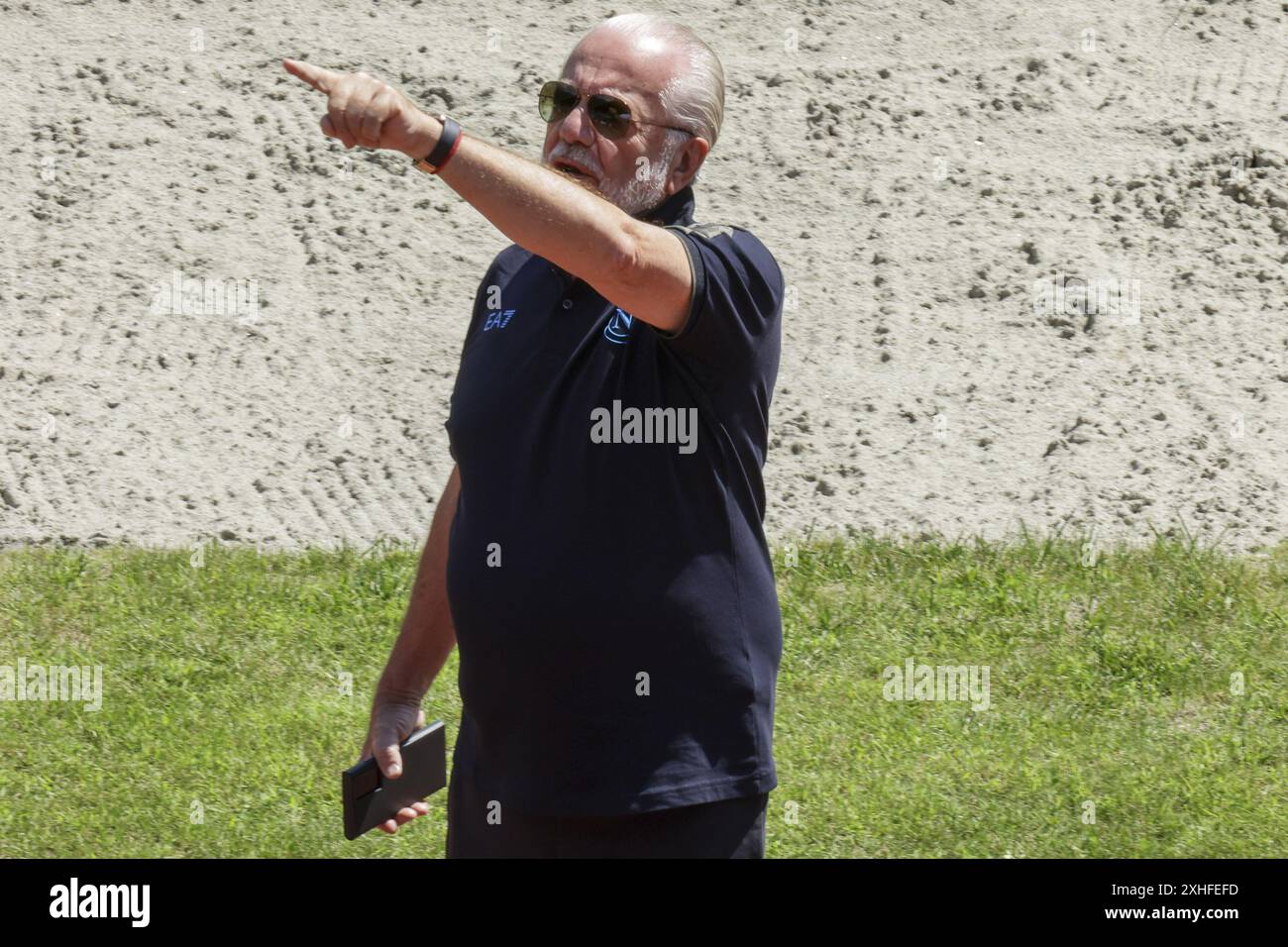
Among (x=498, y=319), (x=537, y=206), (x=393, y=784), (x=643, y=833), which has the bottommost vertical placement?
(x=393, y=784)

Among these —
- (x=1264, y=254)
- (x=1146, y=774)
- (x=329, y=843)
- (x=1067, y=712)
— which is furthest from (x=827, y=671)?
(x=1264, y=254)

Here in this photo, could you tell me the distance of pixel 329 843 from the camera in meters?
4.92

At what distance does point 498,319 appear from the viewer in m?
2.73

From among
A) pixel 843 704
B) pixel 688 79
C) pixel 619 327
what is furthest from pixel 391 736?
pixel 843 704

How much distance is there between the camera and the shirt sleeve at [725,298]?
2391 millimetres

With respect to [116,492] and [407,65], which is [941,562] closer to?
[116,492]

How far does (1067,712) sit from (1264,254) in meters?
4.45

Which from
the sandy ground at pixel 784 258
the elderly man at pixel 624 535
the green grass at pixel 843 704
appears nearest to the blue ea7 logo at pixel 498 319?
the elderly man at pixel 624 535

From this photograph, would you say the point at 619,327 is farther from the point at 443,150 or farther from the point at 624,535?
the point at 443,150

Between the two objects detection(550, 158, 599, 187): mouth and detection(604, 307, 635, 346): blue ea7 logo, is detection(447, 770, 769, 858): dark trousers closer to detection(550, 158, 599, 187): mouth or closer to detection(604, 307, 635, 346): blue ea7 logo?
detection(604, 307, 635, 346): blue ea7 logo

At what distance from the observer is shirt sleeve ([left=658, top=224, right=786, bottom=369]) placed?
2.39 meters

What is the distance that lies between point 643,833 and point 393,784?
→ 0.66 meters

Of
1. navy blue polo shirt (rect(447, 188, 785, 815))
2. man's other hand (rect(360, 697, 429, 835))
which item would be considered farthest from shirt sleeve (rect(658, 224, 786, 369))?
man's other hand (rect(360, 697, 429, 835))

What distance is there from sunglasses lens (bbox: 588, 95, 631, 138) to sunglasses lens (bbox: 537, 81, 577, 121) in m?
0.05
